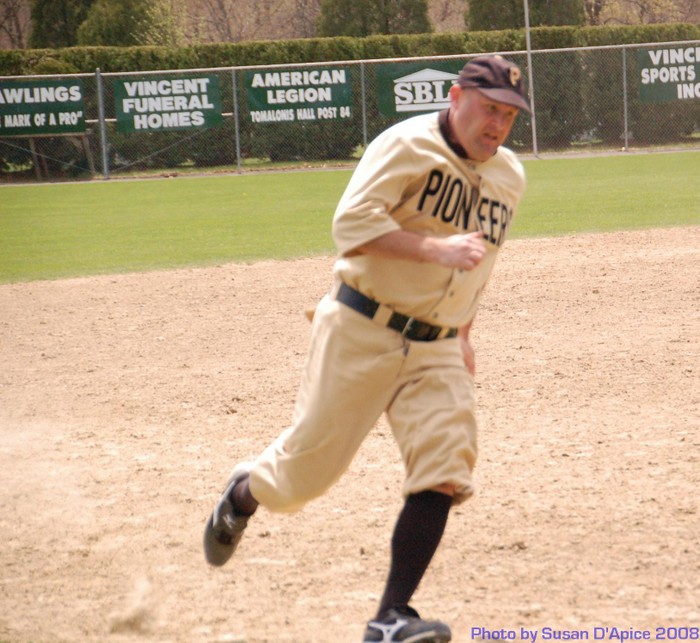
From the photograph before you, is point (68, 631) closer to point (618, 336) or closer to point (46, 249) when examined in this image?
point (618, 336)

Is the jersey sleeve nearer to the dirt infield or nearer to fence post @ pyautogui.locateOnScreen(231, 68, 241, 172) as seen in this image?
the dirt infield

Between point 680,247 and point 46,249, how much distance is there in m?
7.64

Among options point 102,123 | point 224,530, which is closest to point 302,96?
point 102,123

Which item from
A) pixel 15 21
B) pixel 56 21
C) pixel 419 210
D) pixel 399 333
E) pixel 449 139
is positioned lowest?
pixel 399 333

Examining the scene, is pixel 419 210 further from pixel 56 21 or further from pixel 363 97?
pixel 56 21

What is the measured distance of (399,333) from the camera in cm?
345

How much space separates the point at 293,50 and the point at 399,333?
85.1 feet

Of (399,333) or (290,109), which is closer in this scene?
(399,333)

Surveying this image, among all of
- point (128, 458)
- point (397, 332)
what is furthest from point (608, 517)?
point (128, 458)

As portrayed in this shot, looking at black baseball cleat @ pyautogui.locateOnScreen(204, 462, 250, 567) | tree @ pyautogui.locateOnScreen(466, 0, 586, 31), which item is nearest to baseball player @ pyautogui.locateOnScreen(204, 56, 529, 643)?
black baseball cleat @ pyautogui.locateOnScreen(204, 462, 250, 567)

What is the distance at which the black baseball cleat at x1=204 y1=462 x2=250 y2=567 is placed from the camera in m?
3.86

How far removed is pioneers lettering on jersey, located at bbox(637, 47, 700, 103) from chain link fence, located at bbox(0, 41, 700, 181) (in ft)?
0.08

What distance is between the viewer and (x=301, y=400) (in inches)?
141

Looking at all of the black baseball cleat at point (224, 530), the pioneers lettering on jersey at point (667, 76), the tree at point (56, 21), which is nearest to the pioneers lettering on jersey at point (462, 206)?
the black baseball cleat at point (224, 530)
